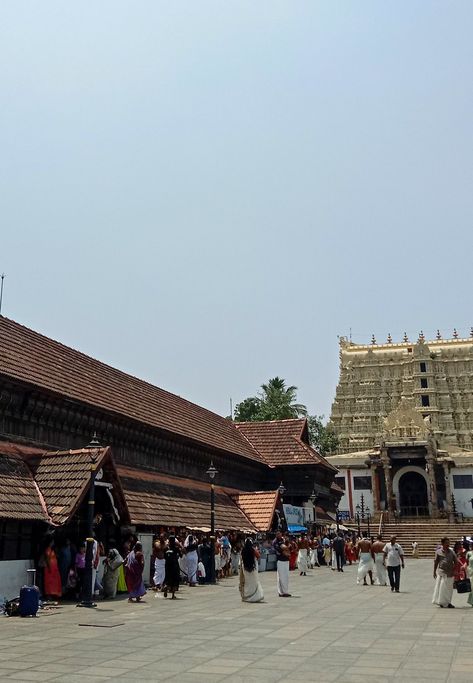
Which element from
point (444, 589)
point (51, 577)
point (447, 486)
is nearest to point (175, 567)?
point (51, 577)

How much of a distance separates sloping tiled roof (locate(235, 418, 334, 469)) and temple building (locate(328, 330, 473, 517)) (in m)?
31.4

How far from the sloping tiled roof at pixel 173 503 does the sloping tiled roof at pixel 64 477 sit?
12.1 feet

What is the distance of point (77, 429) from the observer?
22.1 meters

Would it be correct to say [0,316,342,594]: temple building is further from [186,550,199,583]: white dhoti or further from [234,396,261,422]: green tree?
[234,396,261,422]: green tree

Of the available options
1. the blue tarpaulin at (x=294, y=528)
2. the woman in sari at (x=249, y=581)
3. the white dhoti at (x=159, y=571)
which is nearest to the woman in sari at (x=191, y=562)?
the white dhoti at (x=159, y=571)

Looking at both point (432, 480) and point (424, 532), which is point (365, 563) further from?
point (432, 480)

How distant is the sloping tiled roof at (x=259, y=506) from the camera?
3100 cm

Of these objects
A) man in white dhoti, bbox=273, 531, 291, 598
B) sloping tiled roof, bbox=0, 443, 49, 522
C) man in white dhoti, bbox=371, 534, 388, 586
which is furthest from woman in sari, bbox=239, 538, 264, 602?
man in white dhoti, bbox=371, 534, 388, 586

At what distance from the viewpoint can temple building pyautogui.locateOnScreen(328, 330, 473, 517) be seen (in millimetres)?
69625

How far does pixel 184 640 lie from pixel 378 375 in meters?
81.4

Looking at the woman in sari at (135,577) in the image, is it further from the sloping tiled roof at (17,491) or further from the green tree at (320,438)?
the green tree at (320,438)

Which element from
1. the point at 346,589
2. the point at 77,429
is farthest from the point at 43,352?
the point at 346,589

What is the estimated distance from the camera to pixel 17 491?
16.4m

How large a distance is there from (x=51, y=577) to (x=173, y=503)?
368 inches
